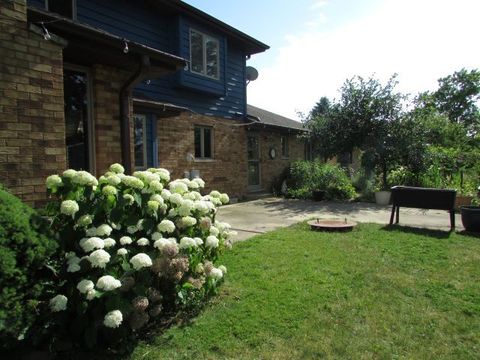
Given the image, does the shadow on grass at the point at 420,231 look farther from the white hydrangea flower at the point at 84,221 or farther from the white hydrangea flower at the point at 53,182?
the white hydrangea flower at the point at 53,182

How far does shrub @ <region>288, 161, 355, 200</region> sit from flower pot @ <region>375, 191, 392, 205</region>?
48.3 inches

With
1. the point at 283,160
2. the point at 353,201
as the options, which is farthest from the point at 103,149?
the point at 283,160

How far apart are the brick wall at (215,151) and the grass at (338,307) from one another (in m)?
4.89

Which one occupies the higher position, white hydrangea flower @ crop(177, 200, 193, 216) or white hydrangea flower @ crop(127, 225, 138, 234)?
white hydrangea flower @ crop(177, 200, 193, 216)

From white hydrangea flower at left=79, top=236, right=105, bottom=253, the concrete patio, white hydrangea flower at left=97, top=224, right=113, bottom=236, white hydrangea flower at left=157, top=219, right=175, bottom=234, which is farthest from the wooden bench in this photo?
white hydrangea flower at left=79, top=236, right=105, bottom=253

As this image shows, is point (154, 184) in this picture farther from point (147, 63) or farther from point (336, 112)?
point (336, 112)

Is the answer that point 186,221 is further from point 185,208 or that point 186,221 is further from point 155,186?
point 155,186

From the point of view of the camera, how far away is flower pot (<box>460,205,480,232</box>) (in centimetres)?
651

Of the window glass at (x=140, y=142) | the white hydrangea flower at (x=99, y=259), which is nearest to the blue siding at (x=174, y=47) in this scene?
the window glass at (x=140, y=142)

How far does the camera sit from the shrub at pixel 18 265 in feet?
6.62

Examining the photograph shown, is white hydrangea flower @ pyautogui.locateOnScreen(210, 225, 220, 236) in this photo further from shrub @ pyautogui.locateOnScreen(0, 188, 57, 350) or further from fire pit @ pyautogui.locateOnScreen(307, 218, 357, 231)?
fire pit @ pyautogui.locateOnScreen(307, 218, 357, 231)

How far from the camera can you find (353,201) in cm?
1181

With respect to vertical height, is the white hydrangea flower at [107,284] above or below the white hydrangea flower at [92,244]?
below

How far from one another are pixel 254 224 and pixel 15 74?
5.57 m
